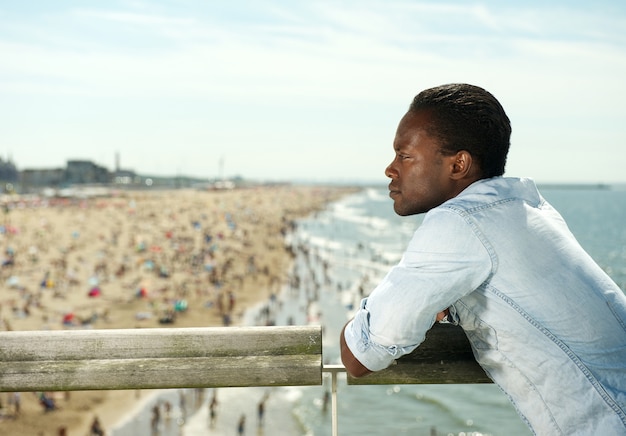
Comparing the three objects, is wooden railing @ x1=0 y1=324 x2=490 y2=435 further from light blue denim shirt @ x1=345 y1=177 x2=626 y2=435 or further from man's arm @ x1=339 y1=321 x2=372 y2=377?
light blue denim shirt @ x1=345 y1=177 x2=626 y2=435

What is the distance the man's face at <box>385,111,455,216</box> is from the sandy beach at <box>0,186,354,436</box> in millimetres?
18284

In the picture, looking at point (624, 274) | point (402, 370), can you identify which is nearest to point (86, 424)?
point (402, 370)

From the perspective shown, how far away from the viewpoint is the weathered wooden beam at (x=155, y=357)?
159 centimetres

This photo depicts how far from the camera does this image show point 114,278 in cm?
3822

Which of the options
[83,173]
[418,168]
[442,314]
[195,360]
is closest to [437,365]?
[442,314]

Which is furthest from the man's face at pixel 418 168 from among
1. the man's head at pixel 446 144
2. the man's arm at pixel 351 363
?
the man's arm at pixel 351 363

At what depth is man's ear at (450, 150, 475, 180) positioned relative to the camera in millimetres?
1504

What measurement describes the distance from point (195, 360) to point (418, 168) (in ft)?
2.44

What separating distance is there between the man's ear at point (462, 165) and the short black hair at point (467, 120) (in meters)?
0.01

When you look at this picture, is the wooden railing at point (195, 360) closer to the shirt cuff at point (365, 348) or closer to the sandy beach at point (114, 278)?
the shirt cuff at point (365, 348)

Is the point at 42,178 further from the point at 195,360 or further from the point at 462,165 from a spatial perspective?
the point at 462,165

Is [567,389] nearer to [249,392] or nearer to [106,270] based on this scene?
[249,392]

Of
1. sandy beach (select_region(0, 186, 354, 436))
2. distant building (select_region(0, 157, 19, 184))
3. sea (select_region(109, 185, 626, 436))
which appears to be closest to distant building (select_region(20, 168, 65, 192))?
distant building (select_region(0, 157, 19, 184))

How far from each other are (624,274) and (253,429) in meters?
54.6
